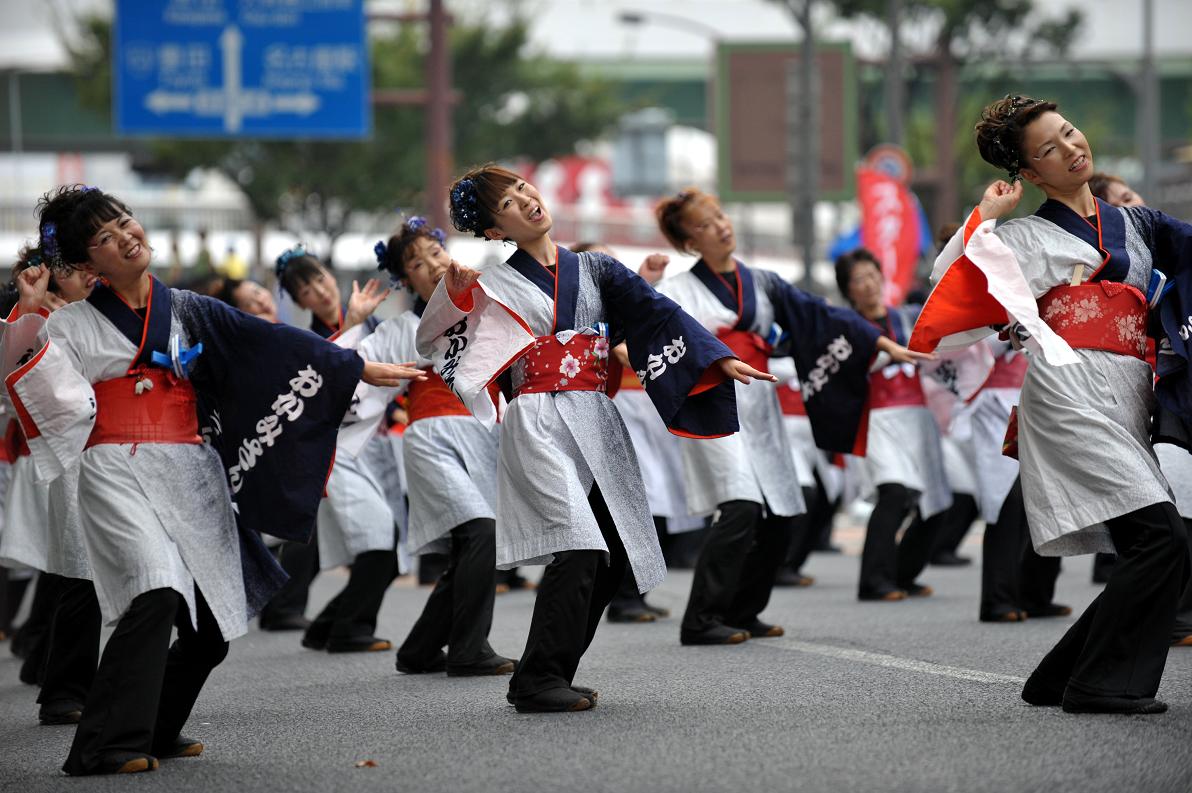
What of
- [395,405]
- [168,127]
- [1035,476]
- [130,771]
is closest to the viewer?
[130,771]

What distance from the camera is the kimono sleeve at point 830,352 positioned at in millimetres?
7816

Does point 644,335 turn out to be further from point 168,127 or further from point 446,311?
point 168,127

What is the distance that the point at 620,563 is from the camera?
582 centimetres

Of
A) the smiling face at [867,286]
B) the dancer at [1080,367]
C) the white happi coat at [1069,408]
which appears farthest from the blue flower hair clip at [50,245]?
the smiling face at [867,286]

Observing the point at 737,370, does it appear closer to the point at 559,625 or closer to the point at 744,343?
the point at 559,625

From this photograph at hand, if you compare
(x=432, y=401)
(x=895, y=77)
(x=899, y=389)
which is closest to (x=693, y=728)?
(x=432, y=401)

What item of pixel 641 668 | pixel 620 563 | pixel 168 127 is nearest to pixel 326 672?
pixel 641 668

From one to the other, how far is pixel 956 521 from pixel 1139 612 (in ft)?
18.5

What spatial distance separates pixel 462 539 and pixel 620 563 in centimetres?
143

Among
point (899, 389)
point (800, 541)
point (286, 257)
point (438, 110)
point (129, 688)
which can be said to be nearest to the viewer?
point (129, 688)

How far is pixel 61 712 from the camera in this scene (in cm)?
618

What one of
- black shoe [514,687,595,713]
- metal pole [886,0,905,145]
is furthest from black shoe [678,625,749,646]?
metal pole [886,0,905,145]

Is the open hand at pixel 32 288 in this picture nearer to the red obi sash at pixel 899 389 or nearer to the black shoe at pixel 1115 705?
the black shoe at pixel 1115 705

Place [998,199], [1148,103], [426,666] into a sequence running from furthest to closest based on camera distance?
[1148,103] → [426,666] → [998,199]
